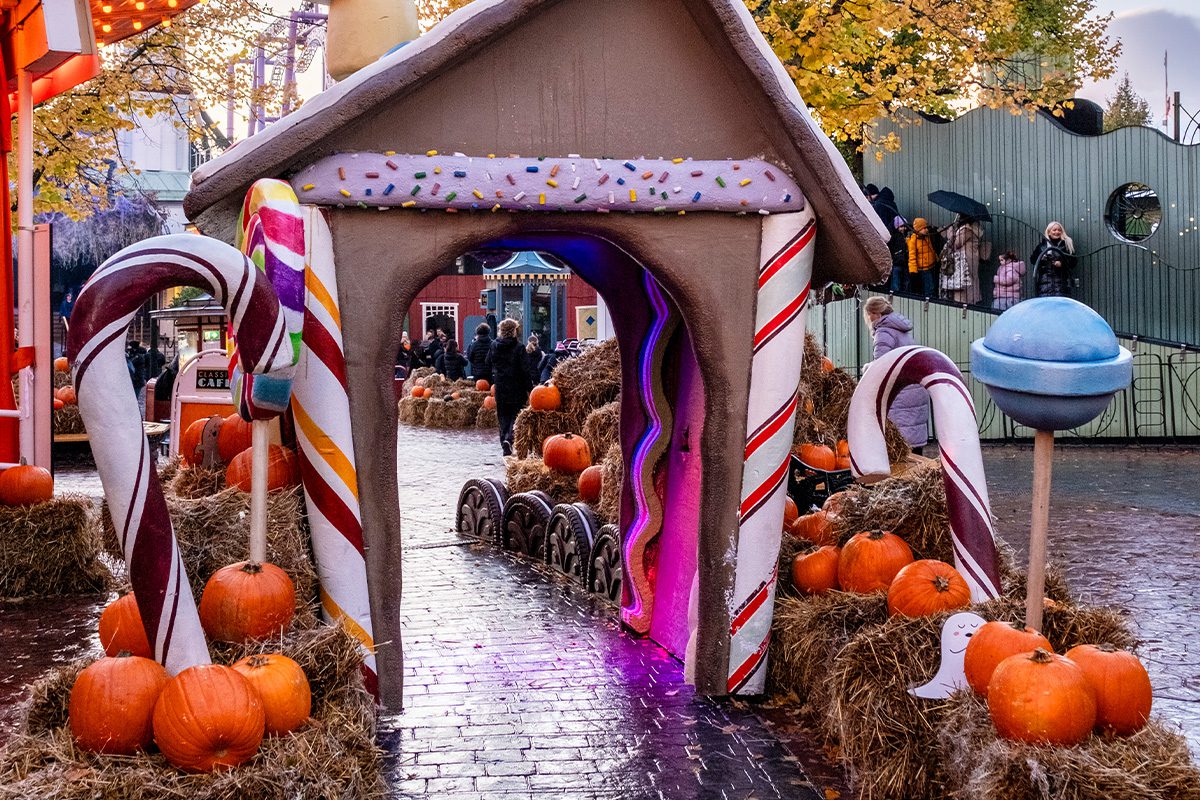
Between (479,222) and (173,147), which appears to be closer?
(479,222)

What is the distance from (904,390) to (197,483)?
23.2 feet

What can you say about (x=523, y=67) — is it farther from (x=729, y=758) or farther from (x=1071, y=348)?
(x=729, y=758)

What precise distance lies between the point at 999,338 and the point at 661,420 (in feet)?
9.02

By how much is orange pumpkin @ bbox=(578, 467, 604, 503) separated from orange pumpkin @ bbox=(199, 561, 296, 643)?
4632 mm

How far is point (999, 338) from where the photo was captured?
426cm

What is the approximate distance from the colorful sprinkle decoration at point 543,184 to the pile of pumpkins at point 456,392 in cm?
1715

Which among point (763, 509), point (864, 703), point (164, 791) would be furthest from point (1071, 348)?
point (164, 791)

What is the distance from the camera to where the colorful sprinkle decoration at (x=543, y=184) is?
5.03 metres

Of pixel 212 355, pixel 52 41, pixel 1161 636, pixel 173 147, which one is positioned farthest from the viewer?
pixel 173 147

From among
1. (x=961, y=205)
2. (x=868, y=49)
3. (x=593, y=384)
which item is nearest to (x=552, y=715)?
(x=593, y=384)

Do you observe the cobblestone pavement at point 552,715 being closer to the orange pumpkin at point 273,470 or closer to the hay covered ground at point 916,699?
the hay covered ground at point 916,699

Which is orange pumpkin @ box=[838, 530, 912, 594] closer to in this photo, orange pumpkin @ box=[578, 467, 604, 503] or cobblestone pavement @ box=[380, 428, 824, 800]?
cobblestone pavement @ box=[380, 428, 824, 800]

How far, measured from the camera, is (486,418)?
2312 centimetres

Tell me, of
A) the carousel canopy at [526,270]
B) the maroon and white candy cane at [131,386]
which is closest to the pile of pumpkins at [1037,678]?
the maroon and white candy cane at [131,386]
